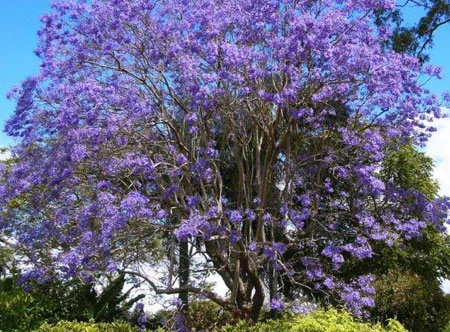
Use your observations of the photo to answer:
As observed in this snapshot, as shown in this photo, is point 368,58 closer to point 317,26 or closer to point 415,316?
point 317,26

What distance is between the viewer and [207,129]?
1148 centimetres

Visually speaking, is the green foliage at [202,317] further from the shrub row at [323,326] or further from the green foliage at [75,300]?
the shrub row at [323,326]

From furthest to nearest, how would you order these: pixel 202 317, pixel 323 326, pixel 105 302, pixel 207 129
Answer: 1. pixel 202 317
2. pixel 105 302
3. pixel 207 129
4. pixel 323 326

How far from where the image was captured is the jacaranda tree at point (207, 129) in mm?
10164

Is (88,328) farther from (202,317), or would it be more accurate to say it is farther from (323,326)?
(202,317)

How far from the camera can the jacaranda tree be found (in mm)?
10164

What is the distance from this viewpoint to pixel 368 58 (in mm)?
9961

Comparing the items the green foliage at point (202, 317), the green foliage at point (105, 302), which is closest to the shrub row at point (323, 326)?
the green foliage at point (105, 302)

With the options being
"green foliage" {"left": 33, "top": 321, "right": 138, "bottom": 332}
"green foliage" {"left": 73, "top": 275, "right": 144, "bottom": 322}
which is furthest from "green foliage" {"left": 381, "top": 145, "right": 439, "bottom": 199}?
"green foliage" {"left": 33, "top": 321, "right": 138, "bottom": 332}

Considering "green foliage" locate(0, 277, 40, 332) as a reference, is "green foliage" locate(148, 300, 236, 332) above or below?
above

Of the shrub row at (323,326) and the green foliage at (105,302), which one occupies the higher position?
the green foliage at (105,302)

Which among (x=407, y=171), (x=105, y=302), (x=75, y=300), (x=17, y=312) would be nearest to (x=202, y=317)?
(x=105, y=302)

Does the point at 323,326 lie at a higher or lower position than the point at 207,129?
lower

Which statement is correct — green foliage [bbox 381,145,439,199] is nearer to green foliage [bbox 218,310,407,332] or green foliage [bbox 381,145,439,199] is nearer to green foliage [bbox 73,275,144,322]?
green foliage [bbox 73,275,144,322]
